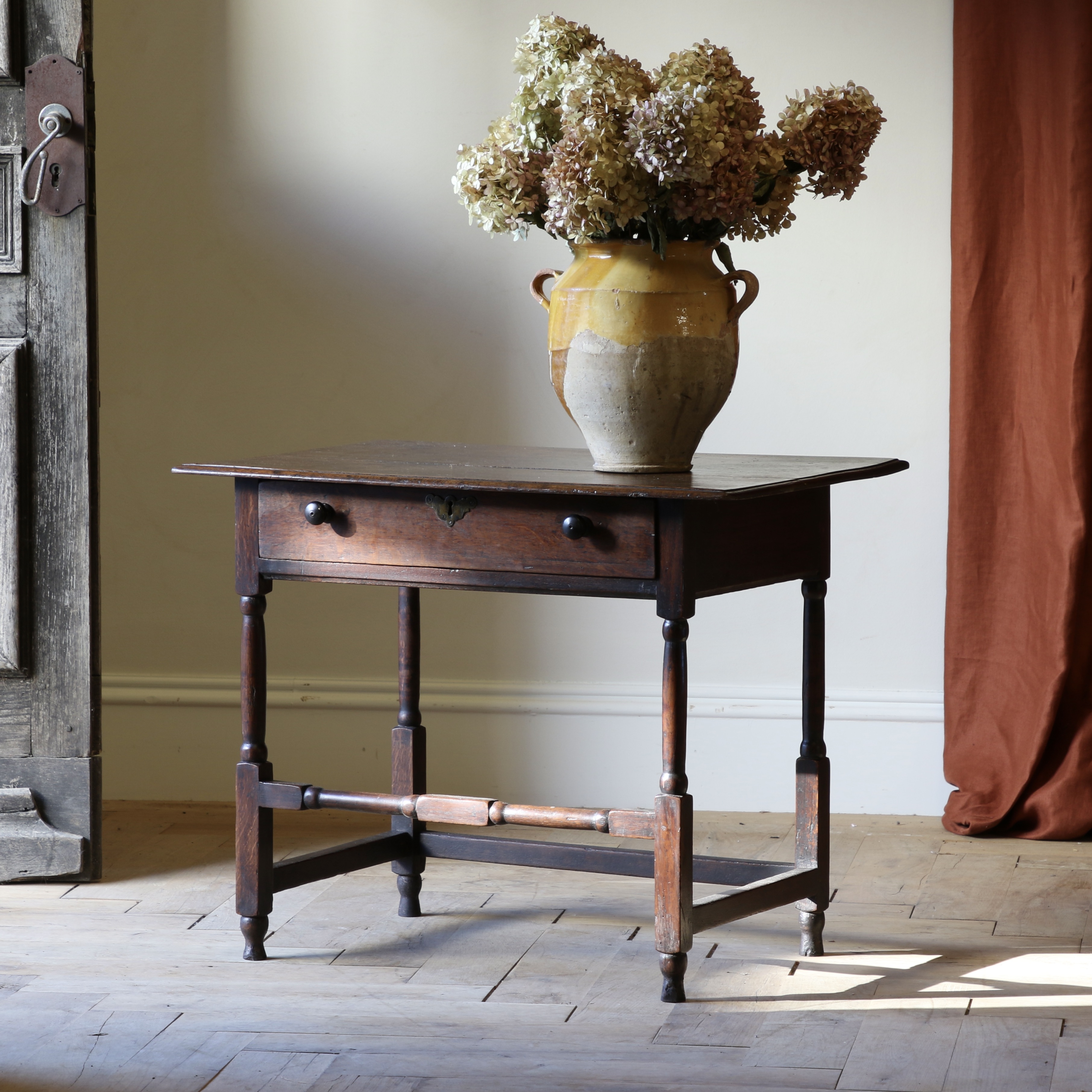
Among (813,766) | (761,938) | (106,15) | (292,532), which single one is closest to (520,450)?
(292,532)

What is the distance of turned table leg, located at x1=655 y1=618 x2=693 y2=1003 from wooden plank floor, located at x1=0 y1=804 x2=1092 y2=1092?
93 mm

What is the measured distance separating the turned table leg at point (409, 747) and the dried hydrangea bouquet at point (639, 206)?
2.05 feet

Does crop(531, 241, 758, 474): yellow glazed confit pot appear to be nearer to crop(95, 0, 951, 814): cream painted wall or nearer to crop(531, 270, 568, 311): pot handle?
crop(531, 270, 568, 311): pot handle

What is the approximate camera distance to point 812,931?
2621 millimetres

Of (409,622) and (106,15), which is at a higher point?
(106,15)

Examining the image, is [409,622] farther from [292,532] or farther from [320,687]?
[320,687]

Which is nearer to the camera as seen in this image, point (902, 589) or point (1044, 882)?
point (1044, 882)

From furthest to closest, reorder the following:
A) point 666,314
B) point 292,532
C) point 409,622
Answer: point 409,622, point 292,532, point 666,314

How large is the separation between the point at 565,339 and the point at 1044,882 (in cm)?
137

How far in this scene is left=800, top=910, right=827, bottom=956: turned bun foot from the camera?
2.62 m

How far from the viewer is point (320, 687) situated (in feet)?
11.8

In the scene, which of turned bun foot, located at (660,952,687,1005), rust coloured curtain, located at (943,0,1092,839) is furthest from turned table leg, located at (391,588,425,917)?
Answer: rust coloured curtain, located at (943,0,1092,839)

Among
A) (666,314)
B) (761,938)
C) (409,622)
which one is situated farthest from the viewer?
(409,622)

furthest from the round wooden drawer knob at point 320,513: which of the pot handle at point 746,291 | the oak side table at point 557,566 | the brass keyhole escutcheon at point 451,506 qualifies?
the pot handle at point 746,291
